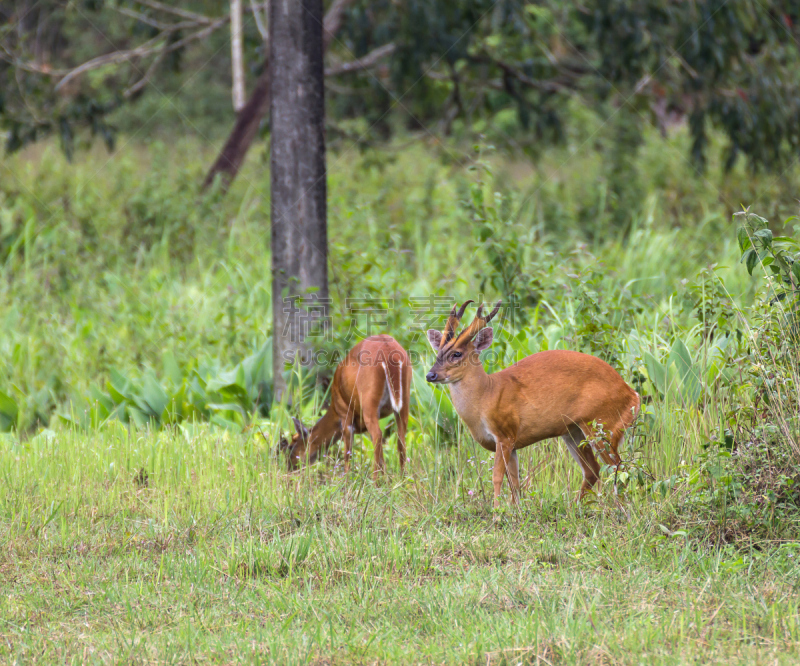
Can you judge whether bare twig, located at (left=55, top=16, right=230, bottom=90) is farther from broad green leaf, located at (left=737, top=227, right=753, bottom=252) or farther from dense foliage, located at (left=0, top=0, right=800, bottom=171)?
broad green leaf, located at (left=737, top=227, right=753, bottom=252)

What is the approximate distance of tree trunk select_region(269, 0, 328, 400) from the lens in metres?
6.15

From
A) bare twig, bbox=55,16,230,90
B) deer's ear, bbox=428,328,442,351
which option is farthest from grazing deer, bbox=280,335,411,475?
bare twig, bbox=55,16,230,90

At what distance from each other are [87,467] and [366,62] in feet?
28.1

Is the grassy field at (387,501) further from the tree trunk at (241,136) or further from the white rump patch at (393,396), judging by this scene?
the tree trunk at (241,136)

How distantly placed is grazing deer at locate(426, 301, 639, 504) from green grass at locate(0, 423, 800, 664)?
352 millimetres

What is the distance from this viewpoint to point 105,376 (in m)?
6.93

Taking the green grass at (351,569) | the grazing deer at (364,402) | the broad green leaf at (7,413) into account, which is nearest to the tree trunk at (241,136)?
the broad green leaf at (7,413)

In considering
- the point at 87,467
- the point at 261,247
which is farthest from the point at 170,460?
the point at 261,247

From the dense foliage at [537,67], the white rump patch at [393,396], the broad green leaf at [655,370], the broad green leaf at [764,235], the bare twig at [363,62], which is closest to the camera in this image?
the broad green leaf at [764,235]

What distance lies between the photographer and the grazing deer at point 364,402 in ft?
16.4

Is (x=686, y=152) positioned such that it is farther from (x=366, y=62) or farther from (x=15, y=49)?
(x=15, y=49)

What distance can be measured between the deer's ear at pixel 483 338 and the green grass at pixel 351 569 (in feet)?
2.32

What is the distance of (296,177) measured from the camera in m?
6.23

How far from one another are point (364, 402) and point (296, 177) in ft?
6.60
